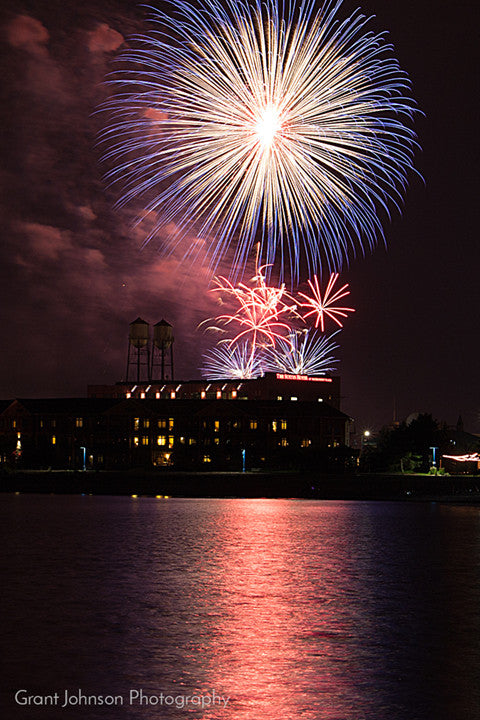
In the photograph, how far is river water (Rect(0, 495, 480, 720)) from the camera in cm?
908

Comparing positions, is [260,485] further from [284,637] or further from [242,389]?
[242,389]

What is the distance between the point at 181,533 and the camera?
31172 mm

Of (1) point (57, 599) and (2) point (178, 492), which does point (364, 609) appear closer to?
(1) point (57, 599)

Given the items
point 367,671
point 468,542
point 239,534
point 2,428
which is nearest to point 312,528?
point 239,534

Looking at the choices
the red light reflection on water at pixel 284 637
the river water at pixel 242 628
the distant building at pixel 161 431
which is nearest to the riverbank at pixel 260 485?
the distant building at pixel 161 431

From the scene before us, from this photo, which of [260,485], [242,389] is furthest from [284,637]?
[242,389]

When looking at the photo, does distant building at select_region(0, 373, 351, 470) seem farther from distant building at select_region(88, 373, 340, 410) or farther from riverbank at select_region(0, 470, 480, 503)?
riverbank at select_region(0, 470, 480, 503)

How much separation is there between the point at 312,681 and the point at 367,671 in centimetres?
93

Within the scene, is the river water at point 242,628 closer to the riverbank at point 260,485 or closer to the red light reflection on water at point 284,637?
the red light reflection on water at point 284,637

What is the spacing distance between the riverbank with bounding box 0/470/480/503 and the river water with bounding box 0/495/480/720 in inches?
1380

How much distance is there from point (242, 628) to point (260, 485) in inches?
2270

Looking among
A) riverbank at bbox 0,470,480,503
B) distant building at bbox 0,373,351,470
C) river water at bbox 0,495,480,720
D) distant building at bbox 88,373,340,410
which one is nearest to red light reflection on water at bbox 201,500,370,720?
river water at bbox 0,495,480,720

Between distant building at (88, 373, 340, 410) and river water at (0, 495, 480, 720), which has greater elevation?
distant building at (88, 373, 340, 410)

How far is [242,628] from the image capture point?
13.2m
